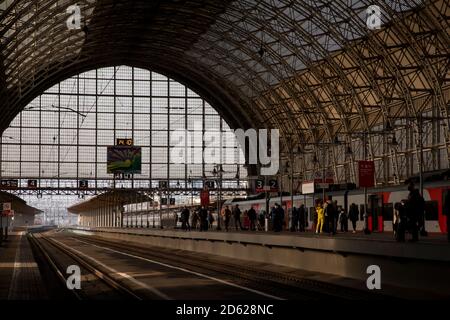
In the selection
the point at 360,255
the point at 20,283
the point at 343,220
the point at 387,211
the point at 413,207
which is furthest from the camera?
the point at 387,211

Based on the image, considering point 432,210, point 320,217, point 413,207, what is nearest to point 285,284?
point 413,207

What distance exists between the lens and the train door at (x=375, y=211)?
40.7 m

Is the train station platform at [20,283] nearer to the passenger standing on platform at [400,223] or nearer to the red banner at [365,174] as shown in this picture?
the passenger standing on platform at [400,223]

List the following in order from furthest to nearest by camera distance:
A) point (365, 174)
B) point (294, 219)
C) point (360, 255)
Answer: point (294, 219)
point (365, 174)
point (360, 255)

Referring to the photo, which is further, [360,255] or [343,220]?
[343,220]

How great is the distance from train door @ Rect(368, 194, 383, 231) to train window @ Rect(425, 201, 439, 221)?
16.1 feet

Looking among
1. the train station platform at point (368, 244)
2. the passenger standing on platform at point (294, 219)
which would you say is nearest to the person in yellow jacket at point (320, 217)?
the train station platform at point (368, 244)

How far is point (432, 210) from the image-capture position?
115 feet

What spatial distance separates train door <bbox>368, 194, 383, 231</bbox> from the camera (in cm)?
4073

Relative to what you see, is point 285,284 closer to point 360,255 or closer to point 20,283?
point 360,255

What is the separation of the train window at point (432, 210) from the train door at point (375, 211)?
16.1ft

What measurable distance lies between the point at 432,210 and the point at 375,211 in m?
7.03

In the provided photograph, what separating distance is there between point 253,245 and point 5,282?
14249 millimetres

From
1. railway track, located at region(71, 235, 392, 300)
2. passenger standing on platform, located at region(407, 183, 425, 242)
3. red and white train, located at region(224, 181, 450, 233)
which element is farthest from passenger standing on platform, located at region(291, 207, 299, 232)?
passenger standing on platform, located at region(407, 183, 425, 242)
